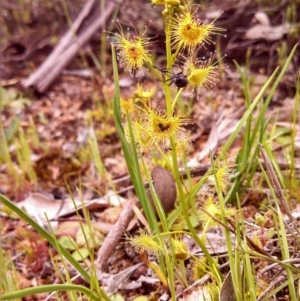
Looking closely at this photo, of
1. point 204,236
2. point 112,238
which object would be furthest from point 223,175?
point 112,238

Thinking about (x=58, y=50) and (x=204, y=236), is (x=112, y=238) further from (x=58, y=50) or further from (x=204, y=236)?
(x=58, y=50)

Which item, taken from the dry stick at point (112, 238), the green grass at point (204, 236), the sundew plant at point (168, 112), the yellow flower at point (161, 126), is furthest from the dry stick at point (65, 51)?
the yellow flower at point (161, 126)

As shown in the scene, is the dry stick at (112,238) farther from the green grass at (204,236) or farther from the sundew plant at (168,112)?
the sundew plant at (168,112)

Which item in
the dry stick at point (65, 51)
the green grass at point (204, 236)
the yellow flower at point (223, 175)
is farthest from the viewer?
the dry stick at point (65, 51)

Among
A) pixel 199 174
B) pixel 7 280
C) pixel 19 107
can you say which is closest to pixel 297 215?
pixel 199 174

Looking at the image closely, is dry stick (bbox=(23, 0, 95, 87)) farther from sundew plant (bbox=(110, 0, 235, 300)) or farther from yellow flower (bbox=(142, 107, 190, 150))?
yellow flower (bbox=(142, 107, 190, 150))

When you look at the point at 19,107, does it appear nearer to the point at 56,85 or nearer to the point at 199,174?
the point at 56,85

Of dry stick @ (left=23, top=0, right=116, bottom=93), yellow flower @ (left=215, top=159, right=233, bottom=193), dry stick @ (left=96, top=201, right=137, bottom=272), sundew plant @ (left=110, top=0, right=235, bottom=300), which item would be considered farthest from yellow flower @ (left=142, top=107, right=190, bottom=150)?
dry stick @ (left=23, top=0, right=116, bottom=93)

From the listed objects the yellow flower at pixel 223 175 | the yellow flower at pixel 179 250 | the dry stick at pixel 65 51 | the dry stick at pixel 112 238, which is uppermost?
the dry stick at pixel 65 51
